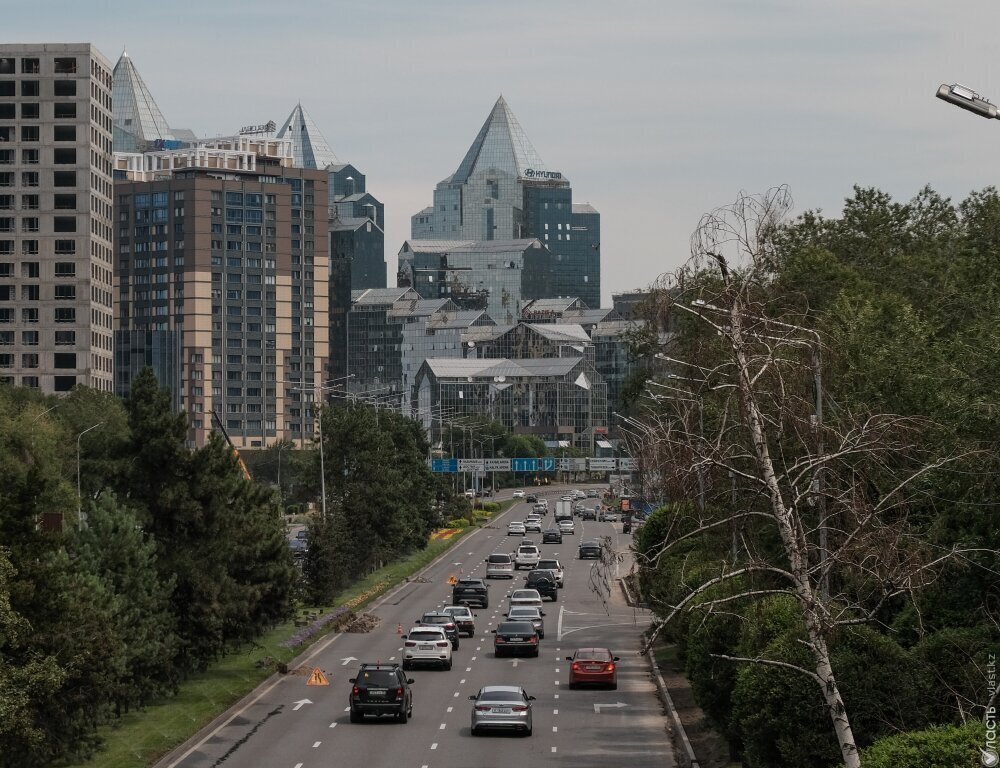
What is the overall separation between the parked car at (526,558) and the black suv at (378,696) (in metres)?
62.9

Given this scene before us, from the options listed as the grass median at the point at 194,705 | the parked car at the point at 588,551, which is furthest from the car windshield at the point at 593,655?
the parked car at the point at 588,551

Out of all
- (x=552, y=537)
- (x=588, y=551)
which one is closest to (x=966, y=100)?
(x=588, y=551)

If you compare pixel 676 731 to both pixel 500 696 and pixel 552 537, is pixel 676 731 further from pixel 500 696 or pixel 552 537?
pixel 552 537

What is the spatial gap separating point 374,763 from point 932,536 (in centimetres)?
1269

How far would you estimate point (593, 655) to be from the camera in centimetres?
5275

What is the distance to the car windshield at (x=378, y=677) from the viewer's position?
45.0 m

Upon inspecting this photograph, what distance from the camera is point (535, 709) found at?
47688mm

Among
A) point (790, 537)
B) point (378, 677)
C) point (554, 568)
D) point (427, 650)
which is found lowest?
point (554, 568)

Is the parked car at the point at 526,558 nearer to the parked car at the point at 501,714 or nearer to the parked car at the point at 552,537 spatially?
the parked car at the point at 552,537

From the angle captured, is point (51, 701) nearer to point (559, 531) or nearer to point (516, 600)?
point (516, 600)

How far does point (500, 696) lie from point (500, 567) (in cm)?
5983

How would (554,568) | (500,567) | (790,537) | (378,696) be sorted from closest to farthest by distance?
(790,537), (378,696), (554,568), (500,567)

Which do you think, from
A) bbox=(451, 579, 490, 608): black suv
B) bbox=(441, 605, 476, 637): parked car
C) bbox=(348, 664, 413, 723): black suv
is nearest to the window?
bbox=(451, 579, 490, 608): black suv

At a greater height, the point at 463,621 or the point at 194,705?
the point at 194,705
